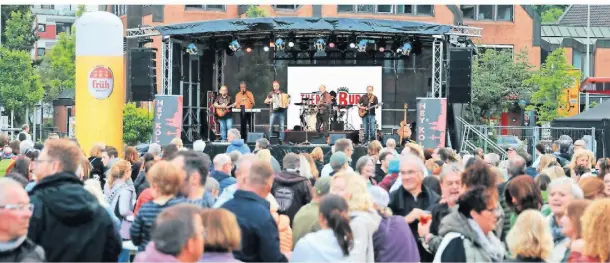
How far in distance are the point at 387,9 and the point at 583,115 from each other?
21.1 m

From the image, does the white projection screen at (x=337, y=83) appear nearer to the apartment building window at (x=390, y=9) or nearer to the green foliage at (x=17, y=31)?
the apartment building window at (x=390, y=9)

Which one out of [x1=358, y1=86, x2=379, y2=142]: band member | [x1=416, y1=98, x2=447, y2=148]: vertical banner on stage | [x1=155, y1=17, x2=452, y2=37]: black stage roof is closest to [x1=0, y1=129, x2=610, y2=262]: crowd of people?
[x1=416, y1=98, x2=447, y2=148]: vertical banner on stage

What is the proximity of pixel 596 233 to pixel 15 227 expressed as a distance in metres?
2.89

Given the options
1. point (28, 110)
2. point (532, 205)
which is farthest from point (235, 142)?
point (28, 110)

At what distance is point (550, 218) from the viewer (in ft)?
21.7

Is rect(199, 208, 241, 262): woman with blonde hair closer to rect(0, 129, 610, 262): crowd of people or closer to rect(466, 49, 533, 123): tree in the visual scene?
rect(0, 129, 610, 262): crowd of people

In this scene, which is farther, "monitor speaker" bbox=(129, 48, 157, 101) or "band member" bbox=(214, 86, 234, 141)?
"band member" bbox=(214, 86, 234, 141)

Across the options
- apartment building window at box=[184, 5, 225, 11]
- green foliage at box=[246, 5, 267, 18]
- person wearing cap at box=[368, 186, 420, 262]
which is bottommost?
person wearing cap at box=[368, 186, 420, 262]

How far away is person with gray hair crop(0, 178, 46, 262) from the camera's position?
4922 millimetres

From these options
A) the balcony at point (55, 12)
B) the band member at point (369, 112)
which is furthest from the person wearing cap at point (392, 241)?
the balcony at point (55, 12)

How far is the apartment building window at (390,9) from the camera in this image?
42906 millimetres

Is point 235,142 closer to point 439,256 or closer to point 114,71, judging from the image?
point 439,256

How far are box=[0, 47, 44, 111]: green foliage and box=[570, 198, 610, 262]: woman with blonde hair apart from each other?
3612cm

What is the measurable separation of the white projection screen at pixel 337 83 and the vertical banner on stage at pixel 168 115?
4085mm
